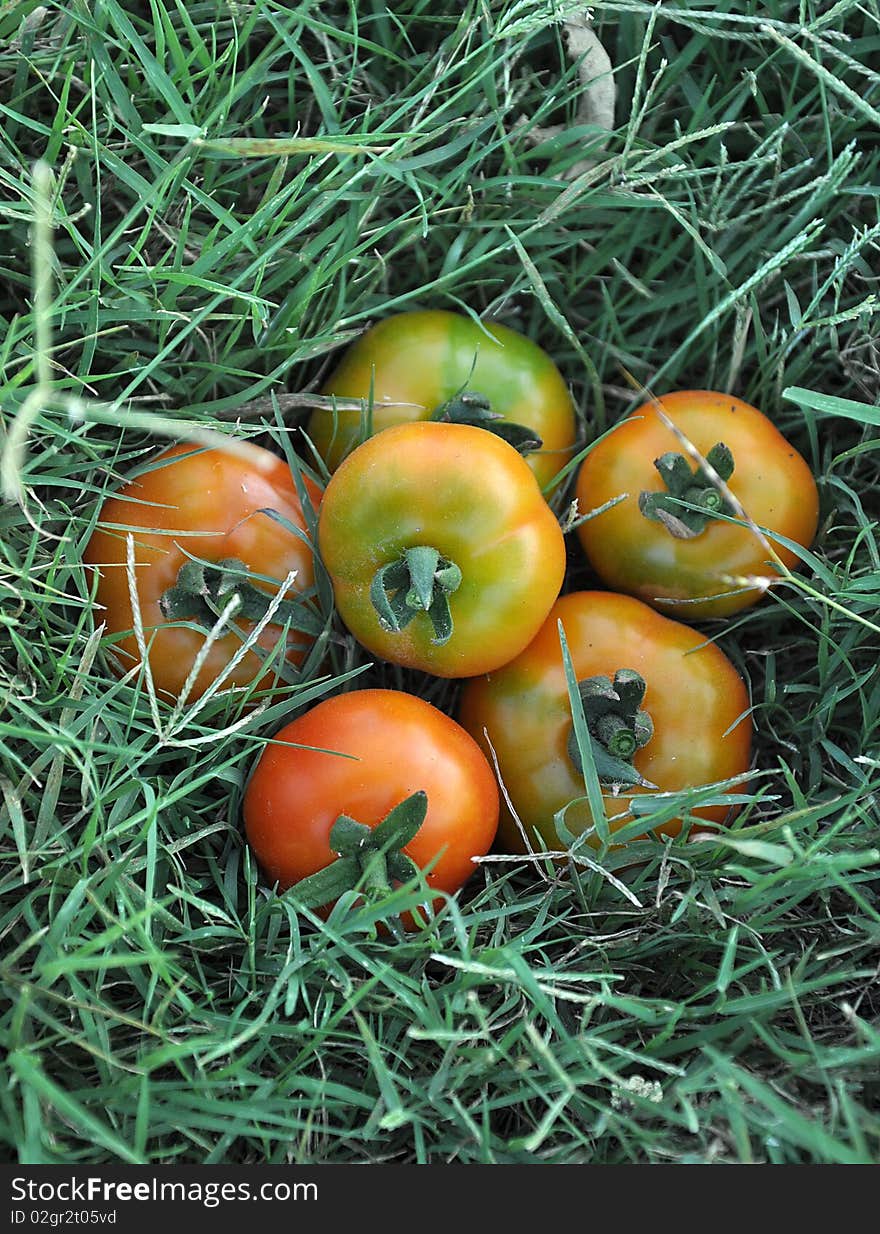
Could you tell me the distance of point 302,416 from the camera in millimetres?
2014

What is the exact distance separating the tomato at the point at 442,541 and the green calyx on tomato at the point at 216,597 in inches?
4.5

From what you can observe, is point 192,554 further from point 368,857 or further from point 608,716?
point 608,716

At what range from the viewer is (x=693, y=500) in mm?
1756

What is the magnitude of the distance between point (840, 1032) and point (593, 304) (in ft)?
4.48

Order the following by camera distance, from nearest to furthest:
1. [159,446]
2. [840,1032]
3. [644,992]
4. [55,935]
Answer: [55,935] < [840,1032] < [644,992] < [159,446]

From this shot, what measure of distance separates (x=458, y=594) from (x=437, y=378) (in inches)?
17.6

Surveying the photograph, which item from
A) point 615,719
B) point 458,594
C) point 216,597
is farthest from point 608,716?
point 216,597

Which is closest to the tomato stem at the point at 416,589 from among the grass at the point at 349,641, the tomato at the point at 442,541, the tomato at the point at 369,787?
the tomato at the point at 442,541

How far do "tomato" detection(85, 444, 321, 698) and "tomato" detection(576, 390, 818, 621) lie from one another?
54 cm

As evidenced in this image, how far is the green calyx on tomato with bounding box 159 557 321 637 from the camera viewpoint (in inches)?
64.7

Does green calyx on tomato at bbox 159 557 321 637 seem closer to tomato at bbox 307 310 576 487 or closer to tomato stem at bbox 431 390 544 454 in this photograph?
tomato at bbox 307 310 576 487

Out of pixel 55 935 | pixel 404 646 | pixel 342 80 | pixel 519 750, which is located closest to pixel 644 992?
pixel 519 750

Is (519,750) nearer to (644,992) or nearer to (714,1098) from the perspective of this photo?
(644,992)

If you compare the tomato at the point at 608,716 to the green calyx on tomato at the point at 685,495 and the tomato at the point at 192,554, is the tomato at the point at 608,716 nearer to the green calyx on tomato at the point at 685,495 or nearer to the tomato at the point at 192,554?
the green calyx on tomato at the point at 685,495
